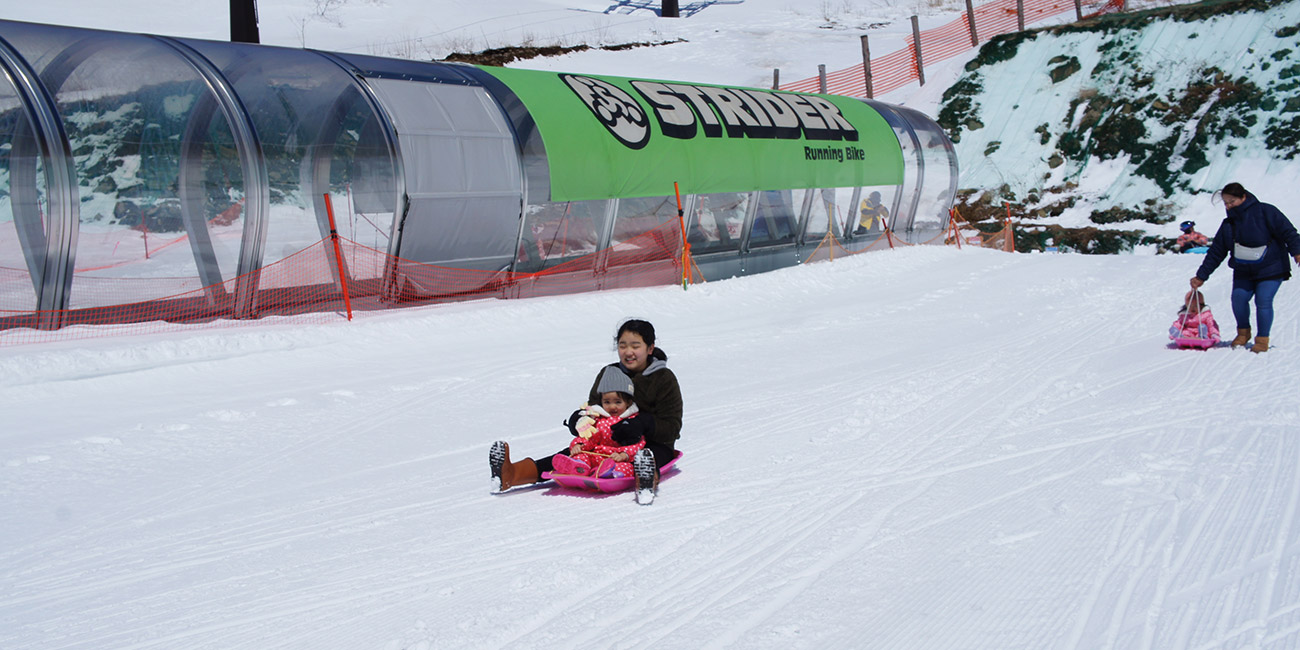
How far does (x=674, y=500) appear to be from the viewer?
18.0 feet

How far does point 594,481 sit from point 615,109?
11209 millimetres

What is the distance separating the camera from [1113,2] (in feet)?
107

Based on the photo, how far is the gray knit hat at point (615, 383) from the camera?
5648 mm

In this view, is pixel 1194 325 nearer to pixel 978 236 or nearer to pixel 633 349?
pixel 633 349

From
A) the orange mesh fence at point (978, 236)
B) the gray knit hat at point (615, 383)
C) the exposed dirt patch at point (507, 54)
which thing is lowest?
the orange mesh fence at point (978, 236)

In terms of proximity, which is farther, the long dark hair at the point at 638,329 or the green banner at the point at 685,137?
the green banner at the point at 685,137

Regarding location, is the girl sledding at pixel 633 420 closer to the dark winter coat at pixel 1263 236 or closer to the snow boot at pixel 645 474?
the snow boot at pixel 645 474

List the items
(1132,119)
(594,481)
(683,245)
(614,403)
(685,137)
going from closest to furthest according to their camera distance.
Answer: (594,481) < (614,403) < (683,245) < (685,137) < (1132,119)

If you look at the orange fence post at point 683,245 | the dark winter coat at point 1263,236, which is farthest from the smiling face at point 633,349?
the orange fence post at point 683,245

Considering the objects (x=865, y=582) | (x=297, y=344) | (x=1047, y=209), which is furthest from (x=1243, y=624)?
(x=1047, y=209)

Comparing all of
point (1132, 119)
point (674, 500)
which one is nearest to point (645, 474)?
point (674, 500)

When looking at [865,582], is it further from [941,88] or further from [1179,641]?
[941,88]

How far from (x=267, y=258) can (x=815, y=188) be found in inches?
436

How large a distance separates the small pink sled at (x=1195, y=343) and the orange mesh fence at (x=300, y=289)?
8100 millimetres
